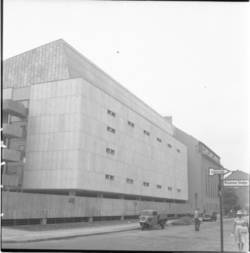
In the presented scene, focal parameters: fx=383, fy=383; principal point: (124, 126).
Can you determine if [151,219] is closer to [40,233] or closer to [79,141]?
[40,233]

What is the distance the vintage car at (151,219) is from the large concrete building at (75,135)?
5.05 metres

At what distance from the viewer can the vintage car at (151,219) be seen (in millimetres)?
24653

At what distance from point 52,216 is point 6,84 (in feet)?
42.0

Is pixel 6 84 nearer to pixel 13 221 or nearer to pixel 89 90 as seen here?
pixel 89 90

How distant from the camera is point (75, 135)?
117 ft

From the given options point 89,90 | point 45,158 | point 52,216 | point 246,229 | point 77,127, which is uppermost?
point 89,90

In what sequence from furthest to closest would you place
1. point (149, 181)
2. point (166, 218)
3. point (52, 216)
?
point (149, 181), point (52, 216), point (166, 218)

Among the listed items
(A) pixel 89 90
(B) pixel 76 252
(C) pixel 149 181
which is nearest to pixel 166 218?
(C) pixel 149 181

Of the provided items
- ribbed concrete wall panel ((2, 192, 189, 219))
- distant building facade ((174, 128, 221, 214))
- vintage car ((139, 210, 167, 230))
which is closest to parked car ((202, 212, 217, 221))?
distant building facade ((174, 128, 221, 214))

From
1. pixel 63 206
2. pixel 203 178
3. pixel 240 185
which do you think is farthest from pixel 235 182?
pixel 63 206

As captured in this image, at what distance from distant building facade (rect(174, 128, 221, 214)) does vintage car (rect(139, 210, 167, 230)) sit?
1987 millimetres

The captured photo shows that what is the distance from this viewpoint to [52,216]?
3077 cm

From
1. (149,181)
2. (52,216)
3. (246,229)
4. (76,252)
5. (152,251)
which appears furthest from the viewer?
(149,181)

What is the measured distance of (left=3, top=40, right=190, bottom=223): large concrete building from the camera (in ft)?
110
